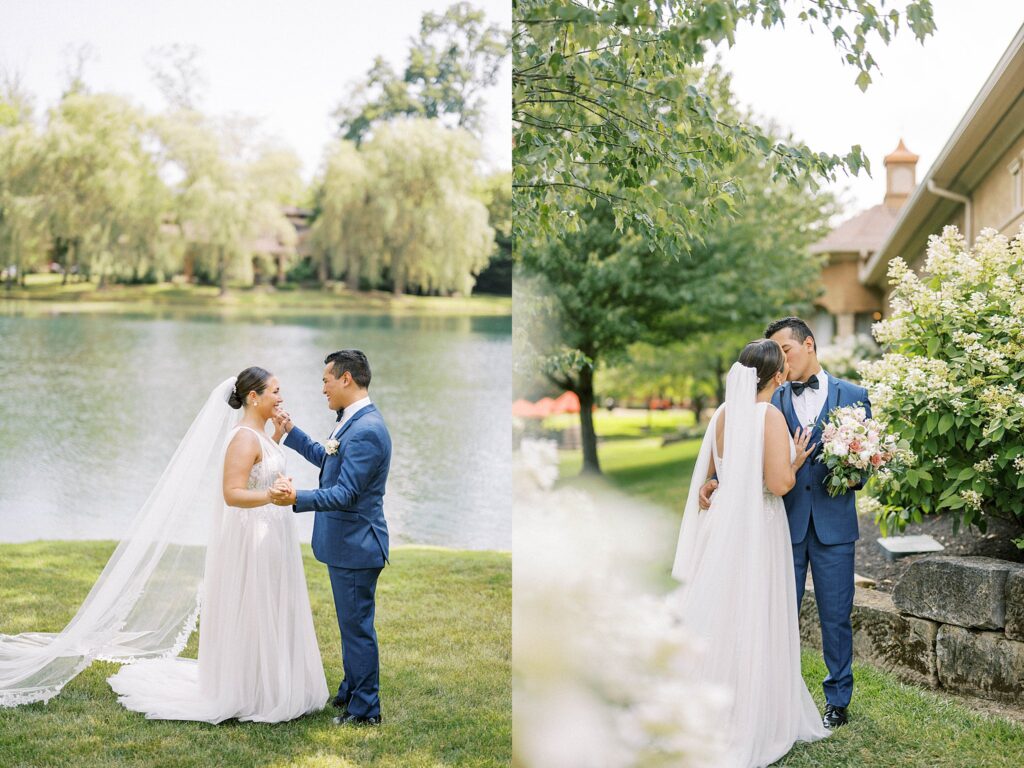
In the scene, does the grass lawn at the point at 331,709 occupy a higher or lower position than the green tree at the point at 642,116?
lower

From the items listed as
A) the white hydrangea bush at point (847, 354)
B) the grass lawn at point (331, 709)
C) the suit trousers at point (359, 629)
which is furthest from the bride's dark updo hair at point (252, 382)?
the white hydrangea bush at point (847, 354)

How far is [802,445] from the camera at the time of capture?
3.46m

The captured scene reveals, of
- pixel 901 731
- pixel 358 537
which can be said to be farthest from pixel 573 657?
pixel 901 731

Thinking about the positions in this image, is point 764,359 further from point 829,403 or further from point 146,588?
point 146,588

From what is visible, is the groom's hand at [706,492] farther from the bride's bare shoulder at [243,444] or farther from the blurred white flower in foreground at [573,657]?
the bride's bare shoulder at [243,444]

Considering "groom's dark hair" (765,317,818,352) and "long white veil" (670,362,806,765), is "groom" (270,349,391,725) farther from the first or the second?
"groom's dark hair" (765,317,818,352)

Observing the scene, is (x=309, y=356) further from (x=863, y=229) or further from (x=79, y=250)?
(x=863, y=229)

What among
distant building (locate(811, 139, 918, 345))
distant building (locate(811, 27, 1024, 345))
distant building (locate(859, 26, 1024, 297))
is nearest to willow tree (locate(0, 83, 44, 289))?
distant building (locate(811, 27, 1024, 345))

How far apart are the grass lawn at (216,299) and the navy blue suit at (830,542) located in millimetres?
3893

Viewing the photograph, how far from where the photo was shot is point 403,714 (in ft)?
12.7

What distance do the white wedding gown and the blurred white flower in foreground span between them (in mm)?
1564

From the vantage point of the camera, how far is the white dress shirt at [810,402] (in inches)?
143

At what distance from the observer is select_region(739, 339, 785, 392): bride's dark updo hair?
10.7ft

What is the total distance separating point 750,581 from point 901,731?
3.45ft
